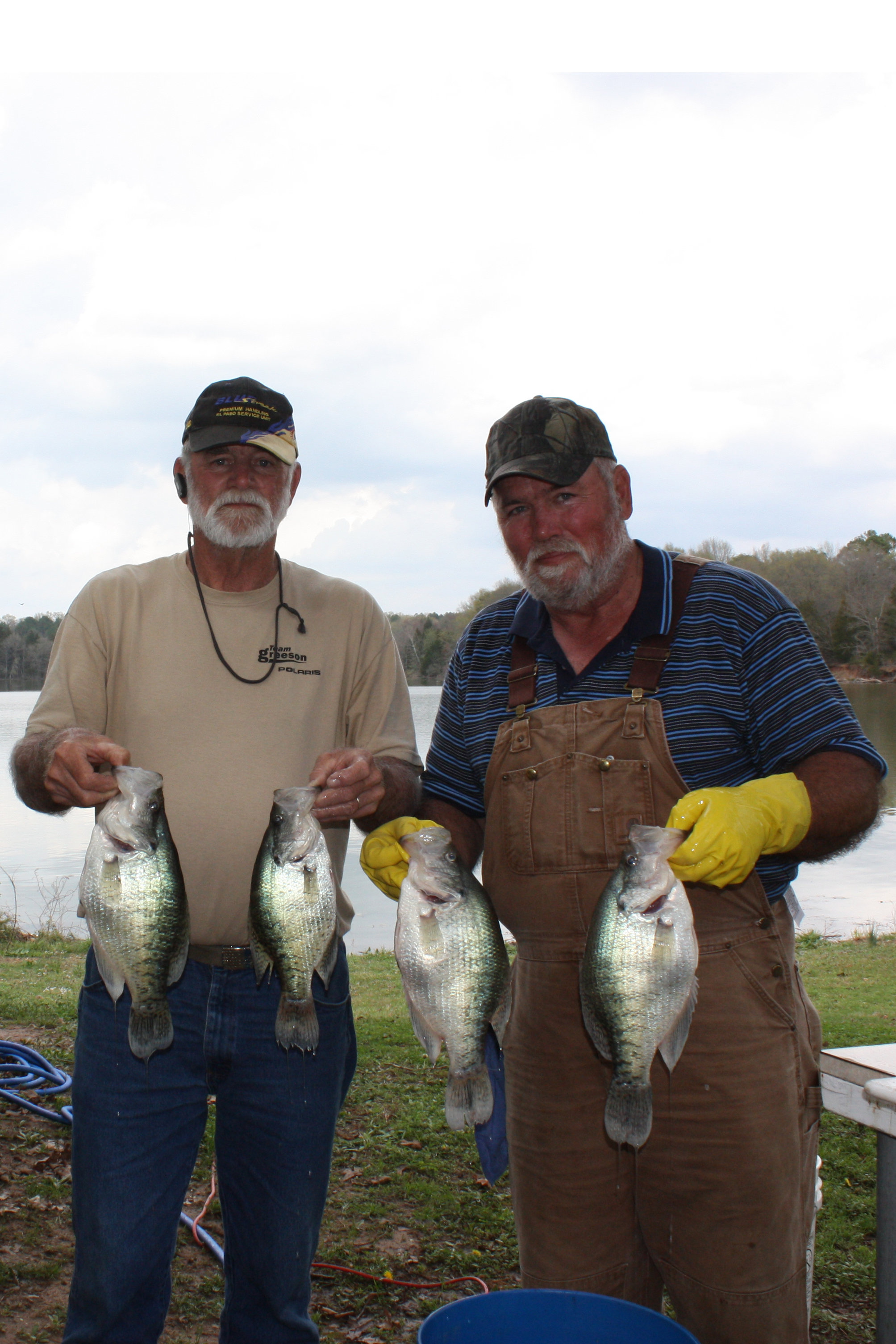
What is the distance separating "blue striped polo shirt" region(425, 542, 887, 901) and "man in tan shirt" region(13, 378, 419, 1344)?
59 centimetres

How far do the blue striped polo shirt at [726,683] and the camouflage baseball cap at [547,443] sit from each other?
1.21 ft

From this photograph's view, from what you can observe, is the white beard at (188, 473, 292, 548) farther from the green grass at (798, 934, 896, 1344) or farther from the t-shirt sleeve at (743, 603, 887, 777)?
the green grass at (798, 934, 896, 1344)

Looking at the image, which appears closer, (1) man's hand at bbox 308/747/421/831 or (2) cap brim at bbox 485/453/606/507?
(1) man's hand at bbox 308/747/421/831

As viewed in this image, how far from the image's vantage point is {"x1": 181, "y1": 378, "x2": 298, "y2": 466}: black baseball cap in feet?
10.5

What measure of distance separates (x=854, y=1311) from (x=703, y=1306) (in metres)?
1.85

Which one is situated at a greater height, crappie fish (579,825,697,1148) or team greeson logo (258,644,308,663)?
team greeson logo (258,644,308,663)

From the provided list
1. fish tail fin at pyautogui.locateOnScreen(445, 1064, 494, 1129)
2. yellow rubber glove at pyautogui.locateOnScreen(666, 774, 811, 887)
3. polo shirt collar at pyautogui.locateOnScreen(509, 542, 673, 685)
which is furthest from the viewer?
polo shirt collar at pyautogui.locateOnScreen(509, 542, 673, 685)

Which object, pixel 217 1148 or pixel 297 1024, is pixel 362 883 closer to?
pixel 217 1148

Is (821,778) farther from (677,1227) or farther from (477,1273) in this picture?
(477,1273)

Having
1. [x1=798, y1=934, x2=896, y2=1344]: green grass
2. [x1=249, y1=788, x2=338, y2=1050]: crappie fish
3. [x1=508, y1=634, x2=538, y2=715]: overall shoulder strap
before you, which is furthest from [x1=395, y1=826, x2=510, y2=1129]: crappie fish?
[x1=798, y1=934, x2=896, y2=1344]: green grass

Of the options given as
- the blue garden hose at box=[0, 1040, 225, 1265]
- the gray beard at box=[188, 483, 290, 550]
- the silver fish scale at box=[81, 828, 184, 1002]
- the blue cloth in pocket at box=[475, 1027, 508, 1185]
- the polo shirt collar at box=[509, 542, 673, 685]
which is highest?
the gray beard at box=[188, 483, 290, 550]

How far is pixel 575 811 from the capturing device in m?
2.81

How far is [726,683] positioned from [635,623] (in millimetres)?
337

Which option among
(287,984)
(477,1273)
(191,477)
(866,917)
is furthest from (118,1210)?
(866,917)
